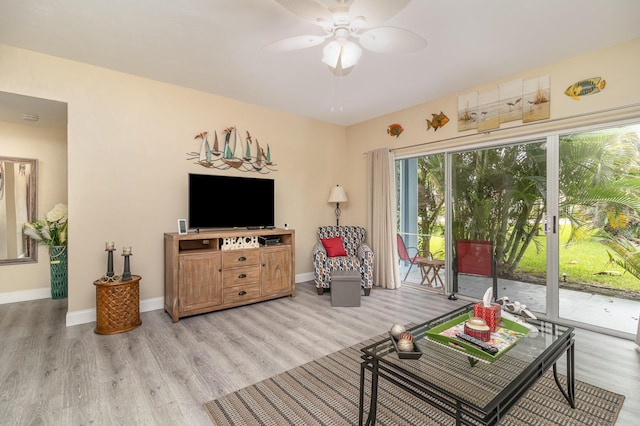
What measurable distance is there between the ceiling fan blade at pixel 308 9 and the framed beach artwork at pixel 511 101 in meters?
2.46

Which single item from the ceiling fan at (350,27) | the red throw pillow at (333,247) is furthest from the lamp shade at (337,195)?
the ceiling fan at (350,27)

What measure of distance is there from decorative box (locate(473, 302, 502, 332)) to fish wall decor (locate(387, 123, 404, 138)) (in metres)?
3.03

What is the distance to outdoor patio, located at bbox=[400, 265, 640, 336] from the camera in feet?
8.77

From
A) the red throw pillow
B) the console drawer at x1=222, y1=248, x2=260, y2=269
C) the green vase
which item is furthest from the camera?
the red throw pillow

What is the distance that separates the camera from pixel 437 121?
387cm

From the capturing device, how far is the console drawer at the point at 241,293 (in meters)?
3.29

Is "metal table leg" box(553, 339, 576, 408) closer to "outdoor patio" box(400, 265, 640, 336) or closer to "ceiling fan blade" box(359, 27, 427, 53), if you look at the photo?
"outdoor patio" box(400, 265, 640, 336)

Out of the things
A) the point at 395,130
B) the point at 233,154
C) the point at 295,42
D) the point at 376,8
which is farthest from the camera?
the point at 395,130

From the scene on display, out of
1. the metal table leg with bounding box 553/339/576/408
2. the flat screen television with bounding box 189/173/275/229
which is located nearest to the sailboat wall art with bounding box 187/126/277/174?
the flat screen television with bounding box 189/173/275/229

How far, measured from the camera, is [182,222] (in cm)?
315

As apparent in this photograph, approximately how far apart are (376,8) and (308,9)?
380mm

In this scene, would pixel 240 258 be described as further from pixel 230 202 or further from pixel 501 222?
pixel 501 222

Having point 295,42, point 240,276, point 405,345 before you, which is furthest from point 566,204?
point 240,276

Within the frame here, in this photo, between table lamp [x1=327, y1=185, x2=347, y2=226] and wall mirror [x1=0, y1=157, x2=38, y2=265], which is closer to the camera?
wall mirror [x1=0, y1=157, x2=38, y2=265]
